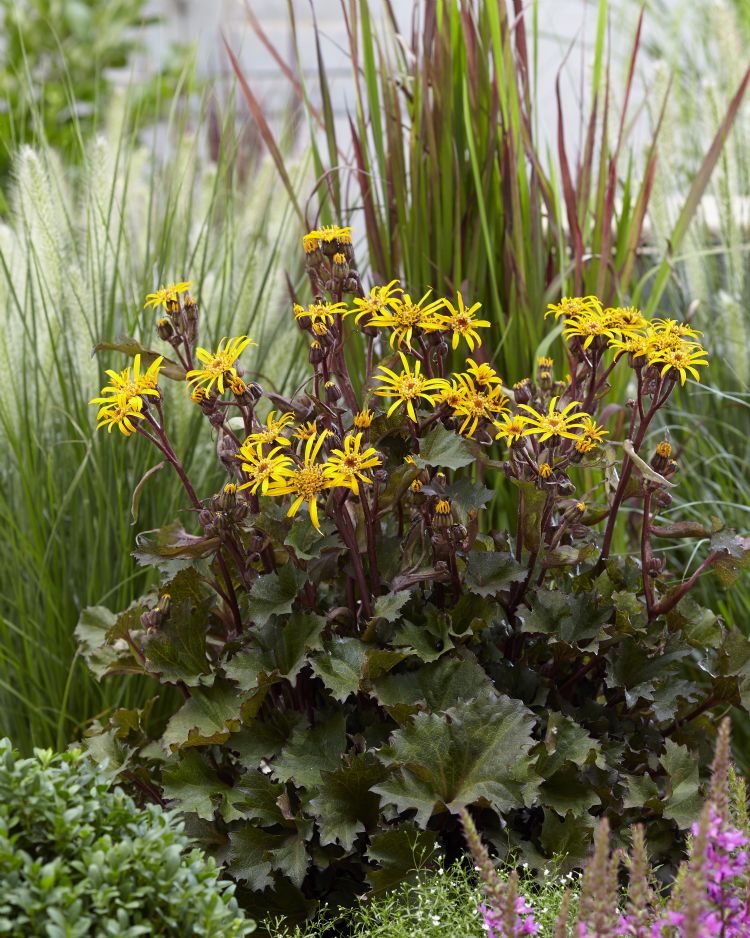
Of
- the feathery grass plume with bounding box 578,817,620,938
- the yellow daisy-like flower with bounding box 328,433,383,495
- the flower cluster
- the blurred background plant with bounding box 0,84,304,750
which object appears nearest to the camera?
the feathery grass plume with bounding box 578,817,620,938

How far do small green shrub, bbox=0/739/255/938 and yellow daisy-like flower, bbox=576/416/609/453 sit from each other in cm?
70

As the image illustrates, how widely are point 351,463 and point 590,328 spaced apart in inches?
15.4

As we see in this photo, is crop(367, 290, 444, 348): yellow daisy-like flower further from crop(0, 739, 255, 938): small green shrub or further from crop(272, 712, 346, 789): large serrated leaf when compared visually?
crop(0, 739, 255, 938): small green shrub

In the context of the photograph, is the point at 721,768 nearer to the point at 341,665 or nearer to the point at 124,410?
the point at 341,665

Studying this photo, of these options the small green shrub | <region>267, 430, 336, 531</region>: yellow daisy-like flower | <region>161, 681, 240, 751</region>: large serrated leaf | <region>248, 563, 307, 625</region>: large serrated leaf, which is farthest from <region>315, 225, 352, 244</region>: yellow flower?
the small green shrub

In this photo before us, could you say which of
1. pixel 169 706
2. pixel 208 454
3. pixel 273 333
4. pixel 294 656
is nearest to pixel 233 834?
pixel 294 656

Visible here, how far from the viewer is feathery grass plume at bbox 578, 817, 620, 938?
2.94 feet

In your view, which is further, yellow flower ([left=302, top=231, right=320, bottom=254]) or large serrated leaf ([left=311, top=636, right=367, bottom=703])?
yellow flower ([left=302, top=231, right=320, bottom=254])

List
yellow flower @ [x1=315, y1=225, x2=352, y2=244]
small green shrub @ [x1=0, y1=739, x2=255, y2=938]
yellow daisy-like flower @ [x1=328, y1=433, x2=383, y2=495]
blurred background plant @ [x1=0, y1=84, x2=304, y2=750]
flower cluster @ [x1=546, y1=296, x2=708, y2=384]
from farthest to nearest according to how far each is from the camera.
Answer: blurred background plant @ [x1=0, y1=84, x2=304, y2=750]
yellow flower @ [x1=315, y1=225, x2=352, y2=244]
flower cluster @ [x1=546, y1=296, x2=708, y2=384]
yellow daisy-like flower @ [x1=328, y1=433, x2=383, y2=495]
small green shrub @ [x1=0, y1=739, x2=255, y2=938]

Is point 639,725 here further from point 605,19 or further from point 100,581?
point 605,19

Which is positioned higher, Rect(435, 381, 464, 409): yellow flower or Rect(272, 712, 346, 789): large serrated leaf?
Rect(435, 381, 464, 409): yellow flower

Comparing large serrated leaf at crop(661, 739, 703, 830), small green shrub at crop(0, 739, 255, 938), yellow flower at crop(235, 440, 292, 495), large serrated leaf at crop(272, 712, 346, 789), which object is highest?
yellow flower at crop(235, 440, 292, 495)

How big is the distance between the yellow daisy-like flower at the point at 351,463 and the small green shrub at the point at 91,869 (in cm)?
43

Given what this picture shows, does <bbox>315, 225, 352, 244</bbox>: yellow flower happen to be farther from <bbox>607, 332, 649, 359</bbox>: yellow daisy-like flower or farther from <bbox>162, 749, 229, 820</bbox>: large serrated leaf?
<bbox>162, 749, 229, 820</bbox>: large serrated leaf
